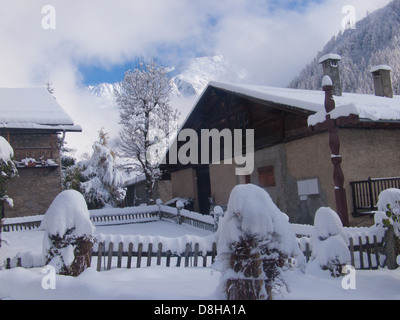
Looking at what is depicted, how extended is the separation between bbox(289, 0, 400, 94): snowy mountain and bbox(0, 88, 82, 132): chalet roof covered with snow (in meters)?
42.4

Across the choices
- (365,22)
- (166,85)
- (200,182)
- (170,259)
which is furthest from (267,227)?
(365,22)

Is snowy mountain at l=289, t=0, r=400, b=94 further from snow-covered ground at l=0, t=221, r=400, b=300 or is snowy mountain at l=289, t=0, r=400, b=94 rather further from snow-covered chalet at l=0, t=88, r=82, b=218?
snow-covered ground at l=0, t=221, r=400, b=300

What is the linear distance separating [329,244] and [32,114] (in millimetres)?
17717

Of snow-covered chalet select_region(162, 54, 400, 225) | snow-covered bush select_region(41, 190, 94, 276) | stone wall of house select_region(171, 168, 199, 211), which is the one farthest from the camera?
stone wall of house select_region(171, 168, 199, 211)

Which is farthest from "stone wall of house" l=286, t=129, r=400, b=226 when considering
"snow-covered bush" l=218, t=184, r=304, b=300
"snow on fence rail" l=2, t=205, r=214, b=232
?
"snow-covered bush" l=218, t=184, r=304, b=300

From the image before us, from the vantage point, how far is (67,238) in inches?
179

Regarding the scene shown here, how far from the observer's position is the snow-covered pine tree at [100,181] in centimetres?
2011

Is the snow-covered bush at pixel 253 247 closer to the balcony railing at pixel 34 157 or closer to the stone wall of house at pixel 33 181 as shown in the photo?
the balcony railing at pixel 34 157

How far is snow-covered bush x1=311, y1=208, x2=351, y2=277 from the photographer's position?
5117 millimetres

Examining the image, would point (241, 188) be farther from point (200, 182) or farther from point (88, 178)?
point (88, 178)

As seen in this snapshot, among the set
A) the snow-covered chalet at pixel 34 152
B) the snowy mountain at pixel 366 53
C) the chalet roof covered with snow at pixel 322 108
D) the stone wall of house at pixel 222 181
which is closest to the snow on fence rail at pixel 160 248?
the chalet roof covered with snow at pixel 322 108

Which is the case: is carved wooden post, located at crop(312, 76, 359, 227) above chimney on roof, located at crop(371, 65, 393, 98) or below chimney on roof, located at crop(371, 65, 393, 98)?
below

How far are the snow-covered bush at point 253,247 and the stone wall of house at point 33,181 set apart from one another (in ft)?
53.8
